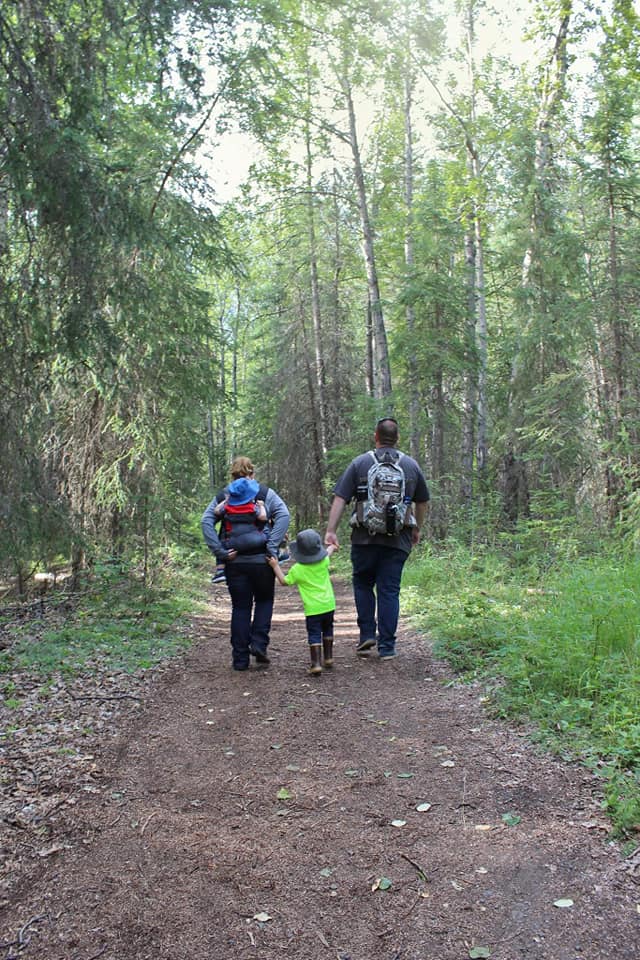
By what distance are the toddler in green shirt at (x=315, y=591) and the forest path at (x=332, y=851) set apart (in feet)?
4.53

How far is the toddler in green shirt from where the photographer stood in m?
6.58

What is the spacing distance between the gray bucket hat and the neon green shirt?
0.05 metres

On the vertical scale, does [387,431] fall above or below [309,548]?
above

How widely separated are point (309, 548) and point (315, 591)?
1.38 feet

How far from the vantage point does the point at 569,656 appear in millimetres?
4887

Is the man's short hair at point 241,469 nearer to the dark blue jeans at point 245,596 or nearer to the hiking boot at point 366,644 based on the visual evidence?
the dark blue jeans at point 245,596

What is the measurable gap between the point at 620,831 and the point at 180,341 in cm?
915

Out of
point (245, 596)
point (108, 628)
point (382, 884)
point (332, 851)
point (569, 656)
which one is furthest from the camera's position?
point (108, 628)

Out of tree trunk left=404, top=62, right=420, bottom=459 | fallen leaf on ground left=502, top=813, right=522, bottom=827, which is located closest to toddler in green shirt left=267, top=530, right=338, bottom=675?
fallen leaf on ground left=502, top=813, right=522, bottom=827

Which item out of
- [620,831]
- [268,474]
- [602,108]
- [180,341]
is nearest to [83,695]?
[620,831]

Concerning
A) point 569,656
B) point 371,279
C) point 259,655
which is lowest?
point 259,655

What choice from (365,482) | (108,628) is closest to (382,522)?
(365,482)

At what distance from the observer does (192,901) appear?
113 inches

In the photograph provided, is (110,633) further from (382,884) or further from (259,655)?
(382,884)
